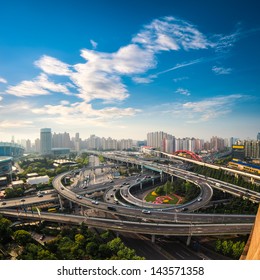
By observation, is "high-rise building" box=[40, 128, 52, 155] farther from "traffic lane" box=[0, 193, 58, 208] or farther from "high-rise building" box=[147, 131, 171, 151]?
"traffic lane" box=[0, 193, 58, 208]

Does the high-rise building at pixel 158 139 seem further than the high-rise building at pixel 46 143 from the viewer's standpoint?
Yes

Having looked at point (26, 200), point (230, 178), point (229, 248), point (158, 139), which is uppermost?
point (158, 139)

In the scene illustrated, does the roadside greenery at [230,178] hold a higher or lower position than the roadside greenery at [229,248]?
higher

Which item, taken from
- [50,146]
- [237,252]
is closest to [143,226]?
[237,252]

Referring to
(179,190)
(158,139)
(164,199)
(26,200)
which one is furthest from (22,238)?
(158,139)

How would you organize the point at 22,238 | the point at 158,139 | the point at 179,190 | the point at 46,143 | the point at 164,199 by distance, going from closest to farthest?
the point at 22,238 < the point at 164,199 < the point at 179,190 < the point at 46,143 < the point at 158,139

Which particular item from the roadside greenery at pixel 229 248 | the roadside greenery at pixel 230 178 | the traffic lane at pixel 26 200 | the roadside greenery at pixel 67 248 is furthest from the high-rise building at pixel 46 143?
the roadside greenery at pixel 229 248

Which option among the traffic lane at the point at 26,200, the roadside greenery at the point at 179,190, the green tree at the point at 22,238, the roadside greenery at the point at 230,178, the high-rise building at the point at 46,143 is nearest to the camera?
the green tree at the point at 22,238

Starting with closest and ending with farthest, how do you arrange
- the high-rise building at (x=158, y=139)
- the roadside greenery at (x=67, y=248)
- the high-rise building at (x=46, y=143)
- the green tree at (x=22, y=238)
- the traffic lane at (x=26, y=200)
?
the roadside greenery at (x=67, y=248) → the green tree at (x=22, y=238) → the traffic lane at (x=26, y=200) → the high-rise building at (x=46, y=143) → the high-rise building at (x=158, y=139)

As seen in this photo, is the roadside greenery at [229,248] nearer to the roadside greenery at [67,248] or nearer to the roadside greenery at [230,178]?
the roadside greenery at [67,248]

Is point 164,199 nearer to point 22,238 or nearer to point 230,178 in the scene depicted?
point 230,178

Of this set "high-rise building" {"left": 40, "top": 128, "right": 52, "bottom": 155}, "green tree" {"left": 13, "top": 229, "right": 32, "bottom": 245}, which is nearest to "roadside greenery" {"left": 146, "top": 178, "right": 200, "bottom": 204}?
"green tree" {"left": 13, "top": 229, "right": 32, "bottom": 245}
